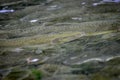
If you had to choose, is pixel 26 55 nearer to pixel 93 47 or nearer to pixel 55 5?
pixel 93 47

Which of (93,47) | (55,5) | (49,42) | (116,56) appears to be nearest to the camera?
(116,56)

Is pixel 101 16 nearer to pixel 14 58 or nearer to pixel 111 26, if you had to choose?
pixel 111 26

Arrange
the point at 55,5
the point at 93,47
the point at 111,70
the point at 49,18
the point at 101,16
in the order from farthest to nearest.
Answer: the point at 55,5 → the point at 49,18 → the point at 101,16 → the point at 93,47 → the point at 111,70

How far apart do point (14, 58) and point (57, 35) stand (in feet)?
2.56

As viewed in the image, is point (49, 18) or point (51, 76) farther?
point (49, 18)

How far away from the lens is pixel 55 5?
17.6 feet

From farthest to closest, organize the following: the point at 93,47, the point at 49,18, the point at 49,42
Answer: the point at 49,18, the point at 49,42, the point at 93,47

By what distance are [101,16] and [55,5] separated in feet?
5.23

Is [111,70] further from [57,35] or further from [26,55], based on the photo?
[57,35]

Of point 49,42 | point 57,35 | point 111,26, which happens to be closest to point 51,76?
point 49,42

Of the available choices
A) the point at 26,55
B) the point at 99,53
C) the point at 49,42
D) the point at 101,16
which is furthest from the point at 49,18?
the point at 99,53

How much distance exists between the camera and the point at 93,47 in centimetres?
286

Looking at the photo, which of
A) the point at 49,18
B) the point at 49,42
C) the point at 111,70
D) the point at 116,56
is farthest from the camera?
the point at 49,18

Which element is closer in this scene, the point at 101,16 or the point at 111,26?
the point at 111,26
